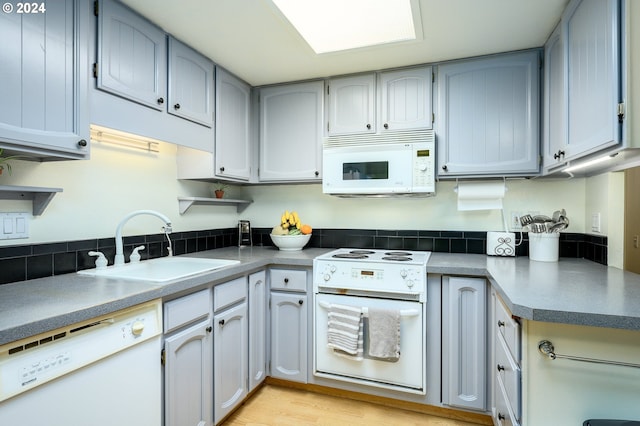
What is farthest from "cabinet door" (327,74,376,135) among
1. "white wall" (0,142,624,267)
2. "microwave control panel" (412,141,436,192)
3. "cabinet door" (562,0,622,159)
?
"cabinet door" (562,0,622,159)

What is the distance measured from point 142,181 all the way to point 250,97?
3.45 ft

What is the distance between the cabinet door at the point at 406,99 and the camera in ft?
7.32

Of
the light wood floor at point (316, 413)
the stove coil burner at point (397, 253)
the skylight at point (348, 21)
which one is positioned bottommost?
the light wood floor at point (316, 413)

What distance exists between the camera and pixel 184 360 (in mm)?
1554

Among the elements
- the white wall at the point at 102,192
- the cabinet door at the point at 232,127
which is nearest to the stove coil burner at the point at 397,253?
the cabinet door at the point at 232,127

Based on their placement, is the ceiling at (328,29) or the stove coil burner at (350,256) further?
the stove coil burner at (350,256)

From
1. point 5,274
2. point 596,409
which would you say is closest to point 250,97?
point 5,274

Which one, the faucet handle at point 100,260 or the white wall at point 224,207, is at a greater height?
the white wall at point 224,207

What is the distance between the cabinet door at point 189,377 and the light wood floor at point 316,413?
357mm

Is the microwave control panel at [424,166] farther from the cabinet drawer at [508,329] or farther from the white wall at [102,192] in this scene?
the white wall at [102,192]

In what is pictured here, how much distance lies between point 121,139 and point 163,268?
772mm

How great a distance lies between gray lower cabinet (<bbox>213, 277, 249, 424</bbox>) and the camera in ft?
5.85

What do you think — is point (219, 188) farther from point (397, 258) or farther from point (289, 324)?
point (397, 258)

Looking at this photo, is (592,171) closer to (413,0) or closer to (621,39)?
(621,39)
